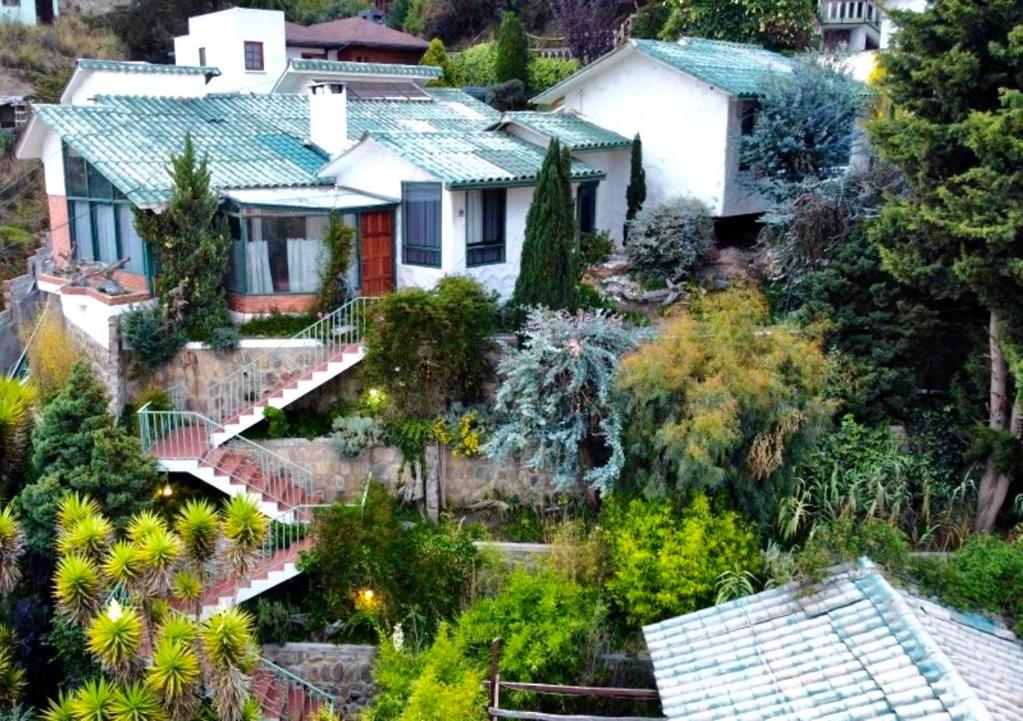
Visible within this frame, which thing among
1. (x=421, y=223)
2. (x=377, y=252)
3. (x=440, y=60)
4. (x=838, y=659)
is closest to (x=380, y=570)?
(x=838, y=659)

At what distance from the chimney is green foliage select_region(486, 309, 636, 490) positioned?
902 centimetres

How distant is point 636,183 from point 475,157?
5134 mm

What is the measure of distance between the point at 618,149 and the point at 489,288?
248 inches

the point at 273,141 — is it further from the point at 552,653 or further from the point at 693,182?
the point at 552,653

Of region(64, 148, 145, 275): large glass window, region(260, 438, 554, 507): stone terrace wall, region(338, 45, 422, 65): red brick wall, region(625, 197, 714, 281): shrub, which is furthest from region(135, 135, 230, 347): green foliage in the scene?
region(338, 45, 422, 65): red brick wall

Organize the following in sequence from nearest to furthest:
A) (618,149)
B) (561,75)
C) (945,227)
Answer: (945,227), (618,149), (561,75)

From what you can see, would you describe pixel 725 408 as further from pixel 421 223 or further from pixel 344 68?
pixel 344 68

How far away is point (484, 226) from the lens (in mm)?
20156

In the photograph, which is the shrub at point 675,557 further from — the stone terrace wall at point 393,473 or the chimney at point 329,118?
the chimney at point 329,118

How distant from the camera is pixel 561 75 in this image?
38.7 meters

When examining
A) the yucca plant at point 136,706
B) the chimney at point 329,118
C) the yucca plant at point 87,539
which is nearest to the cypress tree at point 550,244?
the chimney at point 329,118

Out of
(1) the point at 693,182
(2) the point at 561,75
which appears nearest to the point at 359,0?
(2) the point at 561,75

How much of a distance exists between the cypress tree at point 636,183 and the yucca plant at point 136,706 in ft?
52.7

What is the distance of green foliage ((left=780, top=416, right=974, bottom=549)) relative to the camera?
15.1 meters
